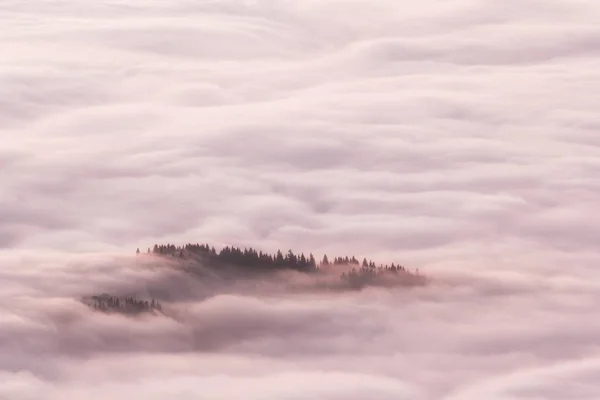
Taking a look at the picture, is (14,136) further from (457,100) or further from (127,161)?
(457,100)

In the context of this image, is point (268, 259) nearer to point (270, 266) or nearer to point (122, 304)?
point (270, 266)

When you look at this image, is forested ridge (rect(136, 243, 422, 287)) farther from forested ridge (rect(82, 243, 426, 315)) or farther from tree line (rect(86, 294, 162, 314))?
tree line (rect(86, 294, 162, 314))

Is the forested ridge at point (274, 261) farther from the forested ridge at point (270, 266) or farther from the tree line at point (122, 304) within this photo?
the tree line at point (122, 304)

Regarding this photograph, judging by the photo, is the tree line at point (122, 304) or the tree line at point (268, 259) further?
the tree line at point (268, 259)

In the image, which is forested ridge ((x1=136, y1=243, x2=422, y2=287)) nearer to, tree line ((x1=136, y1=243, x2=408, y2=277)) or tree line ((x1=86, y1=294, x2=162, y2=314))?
tree line ((x1=136, y1=243, x2=408, y2=277))

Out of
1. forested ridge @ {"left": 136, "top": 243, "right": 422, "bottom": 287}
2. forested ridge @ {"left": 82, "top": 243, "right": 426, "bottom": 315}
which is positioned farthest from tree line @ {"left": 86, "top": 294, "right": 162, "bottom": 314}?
forested ridge @ {"left": 136, "top": 243, "right": 422, "bottom": 287}

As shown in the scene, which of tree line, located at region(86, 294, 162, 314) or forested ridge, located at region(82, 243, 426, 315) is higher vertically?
forested ridge, located at region(82, 243, 426, 315)

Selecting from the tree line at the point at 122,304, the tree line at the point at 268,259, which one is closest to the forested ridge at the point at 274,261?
the tree line at the point at 268,259

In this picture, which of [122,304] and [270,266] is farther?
[270,266]

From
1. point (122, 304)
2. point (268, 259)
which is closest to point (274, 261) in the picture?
point (268, 259)

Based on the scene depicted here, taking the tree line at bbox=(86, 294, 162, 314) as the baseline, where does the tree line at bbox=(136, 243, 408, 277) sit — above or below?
above

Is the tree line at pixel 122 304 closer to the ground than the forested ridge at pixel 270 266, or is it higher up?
closer to the ground

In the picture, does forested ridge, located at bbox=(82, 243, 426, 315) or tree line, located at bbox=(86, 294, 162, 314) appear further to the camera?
forested ridge, located at bbox=(82, 243, 426, 315)
